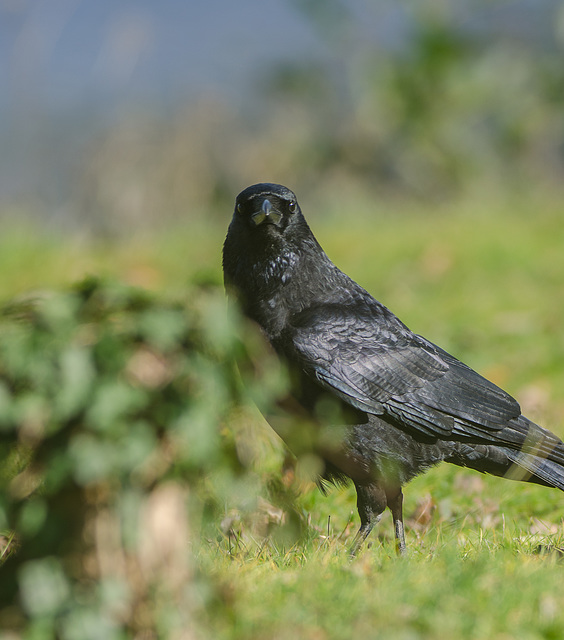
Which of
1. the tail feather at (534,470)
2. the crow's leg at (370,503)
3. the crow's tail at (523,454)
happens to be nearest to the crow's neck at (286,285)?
the crow's leg at (370,503)

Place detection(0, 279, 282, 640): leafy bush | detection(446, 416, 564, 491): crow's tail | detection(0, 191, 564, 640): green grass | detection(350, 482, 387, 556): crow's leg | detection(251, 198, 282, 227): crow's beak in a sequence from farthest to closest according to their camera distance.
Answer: detection(251, 198, 282, 227): crow's beak < detection(446, 416, 564, 491): crow's tail < detection(350, 482, 387, 556): crow's leg < detection(0, 191, 564, 640): green grass < detection(0, 279, 282, 640): leafy bush

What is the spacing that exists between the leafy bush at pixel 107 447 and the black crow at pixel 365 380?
46.0 inches

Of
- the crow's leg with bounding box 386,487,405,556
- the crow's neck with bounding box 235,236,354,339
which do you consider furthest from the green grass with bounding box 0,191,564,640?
the crow's neck with bounding box 235,236,354,339

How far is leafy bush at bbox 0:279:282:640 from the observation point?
6.16ft

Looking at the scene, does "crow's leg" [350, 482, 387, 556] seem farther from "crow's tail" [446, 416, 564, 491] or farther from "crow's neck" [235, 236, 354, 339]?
"crow's neck" [235, 236, 354, 339]

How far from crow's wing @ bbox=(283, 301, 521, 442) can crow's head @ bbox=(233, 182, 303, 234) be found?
44 cm

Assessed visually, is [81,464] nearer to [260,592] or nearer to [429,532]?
[260,592]

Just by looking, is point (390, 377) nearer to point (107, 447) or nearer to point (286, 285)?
point (286, 285)

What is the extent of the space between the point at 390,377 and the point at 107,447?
169cm

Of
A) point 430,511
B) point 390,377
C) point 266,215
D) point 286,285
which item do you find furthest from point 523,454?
point 266,215

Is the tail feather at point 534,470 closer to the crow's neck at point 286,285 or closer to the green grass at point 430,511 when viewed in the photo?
the green grass at point 430,511

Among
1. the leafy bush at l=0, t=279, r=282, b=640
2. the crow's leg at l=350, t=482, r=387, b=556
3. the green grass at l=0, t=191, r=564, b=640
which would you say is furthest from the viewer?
the crow's leg at l=350, t=482, r=387, b=556

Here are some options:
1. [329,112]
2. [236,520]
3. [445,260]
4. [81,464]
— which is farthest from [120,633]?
[329,112]

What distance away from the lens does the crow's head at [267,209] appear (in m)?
3.50
